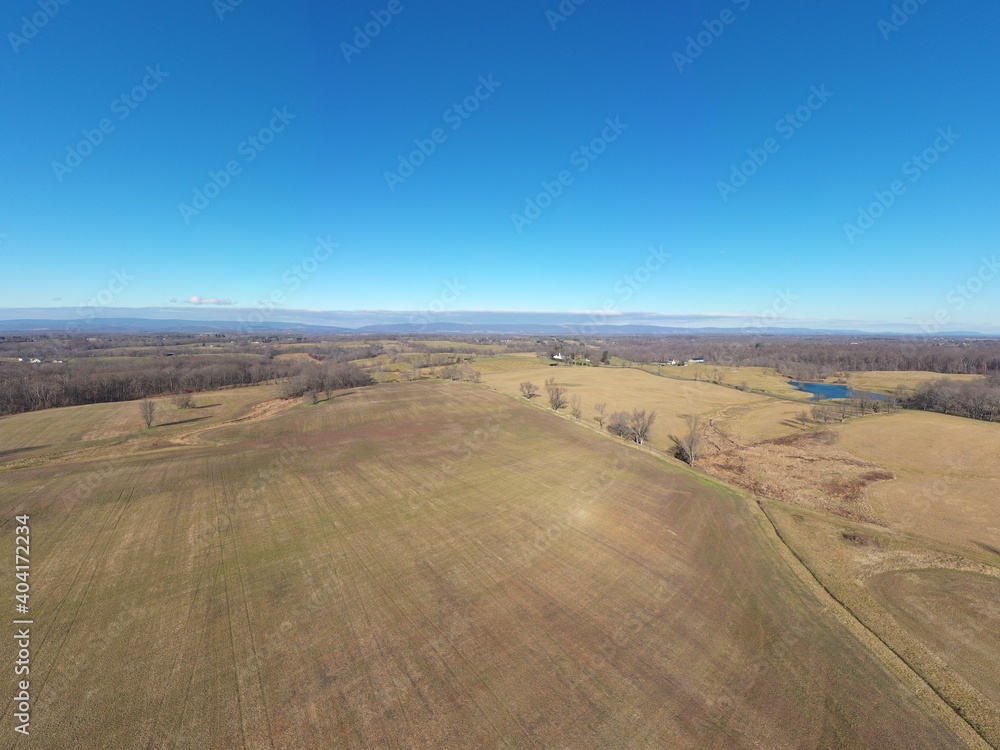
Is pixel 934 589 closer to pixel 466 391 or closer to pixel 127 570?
pixel 127 570

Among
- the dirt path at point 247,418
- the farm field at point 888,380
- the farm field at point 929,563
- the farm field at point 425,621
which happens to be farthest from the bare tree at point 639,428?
the farm field at point 888,380

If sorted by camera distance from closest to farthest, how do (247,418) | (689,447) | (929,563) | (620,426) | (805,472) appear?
(929,563)
(805,472)
(689,447)
(620,426)
(247,418)

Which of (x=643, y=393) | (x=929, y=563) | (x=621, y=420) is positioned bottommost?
(x=643, y=393)

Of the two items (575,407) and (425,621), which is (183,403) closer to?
(575,407)

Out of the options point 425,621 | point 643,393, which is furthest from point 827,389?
point 425,621

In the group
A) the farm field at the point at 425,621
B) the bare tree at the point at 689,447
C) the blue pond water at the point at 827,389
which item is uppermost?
the farm field at the point at 425,621

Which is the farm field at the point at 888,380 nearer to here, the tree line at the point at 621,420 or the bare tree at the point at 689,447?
the bare tree at the point at 689,447

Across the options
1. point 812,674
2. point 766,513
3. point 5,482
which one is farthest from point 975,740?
point 5,482
